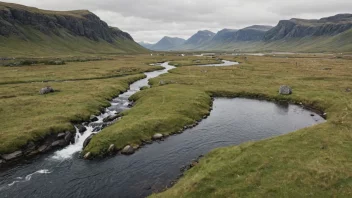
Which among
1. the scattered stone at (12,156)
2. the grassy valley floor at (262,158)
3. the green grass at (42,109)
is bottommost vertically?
the scattered stone at (12,156)

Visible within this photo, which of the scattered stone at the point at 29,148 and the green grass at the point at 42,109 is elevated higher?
the green grass at the point at 42,109

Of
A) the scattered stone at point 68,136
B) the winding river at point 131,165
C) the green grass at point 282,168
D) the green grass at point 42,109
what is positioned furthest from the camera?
the scattered stone at point 68,136

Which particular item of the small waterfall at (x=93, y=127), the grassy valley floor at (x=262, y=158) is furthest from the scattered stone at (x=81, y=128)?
the grassy valley floor at (x=262, y=158)

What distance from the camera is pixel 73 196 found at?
99.7ft

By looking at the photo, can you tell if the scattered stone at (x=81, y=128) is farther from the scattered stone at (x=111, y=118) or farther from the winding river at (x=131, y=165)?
the scattered stone at (x=111, y=118)

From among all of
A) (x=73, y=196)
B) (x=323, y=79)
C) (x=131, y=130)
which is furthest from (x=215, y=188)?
(x=323, y=79)

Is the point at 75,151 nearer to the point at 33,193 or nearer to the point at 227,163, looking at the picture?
the point at 33,193

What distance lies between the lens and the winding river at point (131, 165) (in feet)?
104

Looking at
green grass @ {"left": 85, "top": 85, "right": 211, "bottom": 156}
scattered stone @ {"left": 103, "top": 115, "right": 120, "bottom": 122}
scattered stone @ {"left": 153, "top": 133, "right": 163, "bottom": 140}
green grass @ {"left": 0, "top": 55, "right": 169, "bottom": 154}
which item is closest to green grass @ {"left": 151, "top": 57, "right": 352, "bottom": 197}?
scattered stone @ {"left": 153, "top": 133, "right": 163, "bottom": 140}

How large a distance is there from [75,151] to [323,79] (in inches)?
3714

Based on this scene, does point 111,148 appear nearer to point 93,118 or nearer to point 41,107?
point 93,118

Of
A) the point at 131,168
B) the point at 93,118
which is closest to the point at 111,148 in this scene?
the point at 131,168

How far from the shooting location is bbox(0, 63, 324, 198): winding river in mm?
31688

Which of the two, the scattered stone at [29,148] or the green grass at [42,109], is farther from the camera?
the green grass at [42,109]
